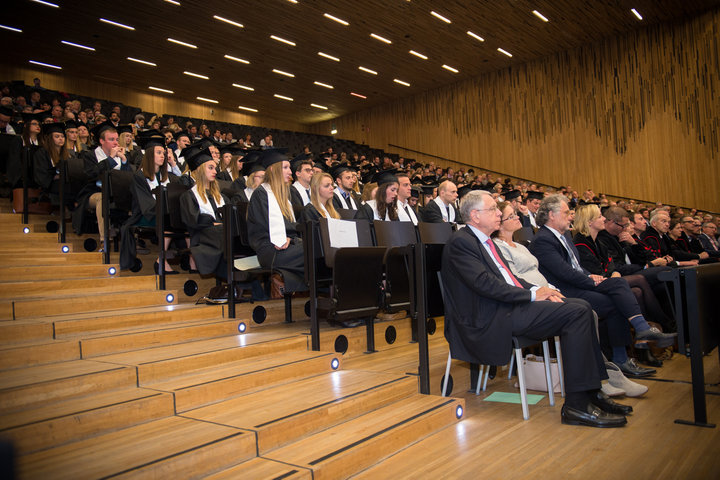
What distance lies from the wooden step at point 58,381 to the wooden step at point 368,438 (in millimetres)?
869

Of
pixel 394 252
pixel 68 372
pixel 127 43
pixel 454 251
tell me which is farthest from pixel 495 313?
pixel 127 43

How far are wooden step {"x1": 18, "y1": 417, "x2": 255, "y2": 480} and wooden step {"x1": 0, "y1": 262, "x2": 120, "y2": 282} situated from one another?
2.05 m

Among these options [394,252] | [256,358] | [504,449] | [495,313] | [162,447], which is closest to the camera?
[162,447]

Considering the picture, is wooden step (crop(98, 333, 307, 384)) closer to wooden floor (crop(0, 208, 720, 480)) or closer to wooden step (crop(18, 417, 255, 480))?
wooden floor (crop(0, 208, 720, 480))

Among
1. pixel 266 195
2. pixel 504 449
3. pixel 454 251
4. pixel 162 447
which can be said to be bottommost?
pixel 504 449

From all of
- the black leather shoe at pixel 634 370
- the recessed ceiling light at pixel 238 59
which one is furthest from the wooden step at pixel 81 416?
the recessed ceiling light at pixel 238 59

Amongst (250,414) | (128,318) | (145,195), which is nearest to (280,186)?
(145,195)

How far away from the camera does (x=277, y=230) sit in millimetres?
4090

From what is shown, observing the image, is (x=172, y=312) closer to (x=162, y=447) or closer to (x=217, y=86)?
(x=162, y=447)

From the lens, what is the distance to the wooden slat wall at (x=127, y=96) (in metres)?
14.9

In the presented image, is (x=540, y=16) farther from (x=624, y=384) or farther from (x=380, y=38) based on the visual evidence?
(x=624, y=384)

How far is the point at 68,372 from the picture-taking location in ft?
7.74

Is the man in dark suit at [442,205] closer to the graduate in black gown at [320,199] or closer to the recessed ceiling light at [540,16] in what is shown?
the graduate in black gown at [320,199]

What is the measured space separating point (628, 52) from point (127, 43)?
42.0 ft
